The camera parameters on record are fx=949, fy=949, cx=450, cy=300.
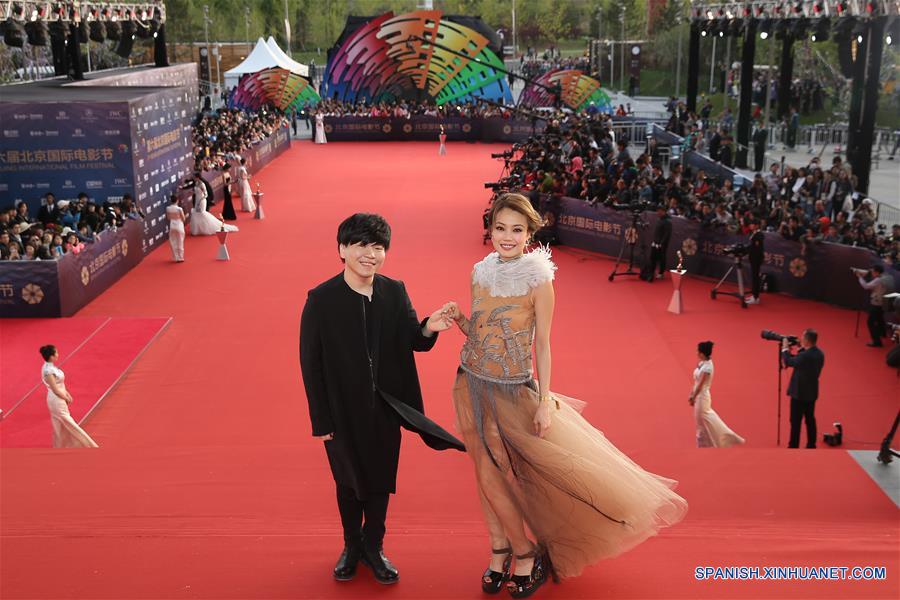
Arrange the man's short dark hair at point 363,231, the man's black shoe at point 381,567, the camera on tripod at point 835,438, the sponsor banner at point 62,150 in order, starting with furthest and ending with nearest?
the sponsor banner at point 62,150, the camera on tripod at point 835,438, the man's black shoe at point 381,567, the man's short dark hair at point 363,231

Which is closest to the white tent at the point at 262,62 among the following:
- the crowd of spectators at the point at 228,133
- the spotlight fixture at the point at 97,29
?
the crowd of spectators at the point at 228,133

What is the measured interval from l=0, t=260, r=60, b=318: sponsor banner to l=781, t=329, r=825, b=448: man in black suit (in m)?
10.4

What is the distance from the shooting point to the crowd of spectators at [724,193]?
14.6 m

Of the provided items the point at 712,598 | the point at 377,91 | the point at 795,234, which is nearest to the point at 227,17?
the point at 377,91

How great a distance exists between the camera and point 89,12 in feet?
76.5

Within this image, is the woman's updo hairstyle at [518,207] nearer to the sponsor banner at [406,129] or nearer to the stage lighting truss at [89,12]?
the stage lighting truss at [89,12]

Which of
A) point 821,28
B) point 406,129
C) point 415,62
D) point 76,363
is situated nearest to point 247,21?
point 415,62

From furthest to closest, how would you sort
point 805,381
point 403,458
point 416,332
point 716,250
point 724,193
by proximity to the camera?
point 724,193
point 716,250
point 805,381
point 403,458
point 416,332

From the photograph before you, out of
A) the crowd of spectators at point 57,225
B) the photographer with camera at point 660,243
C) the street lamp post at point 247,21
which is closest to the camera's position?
the crowd of spectators at point 57,225

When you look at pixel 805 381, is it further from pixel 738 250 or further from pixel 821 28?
pixel 821 28

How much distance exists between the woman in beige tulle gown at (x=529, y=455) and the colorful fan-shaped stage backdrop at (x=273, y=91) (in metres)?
37.2

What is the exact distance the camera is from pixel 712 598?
4.30 meters

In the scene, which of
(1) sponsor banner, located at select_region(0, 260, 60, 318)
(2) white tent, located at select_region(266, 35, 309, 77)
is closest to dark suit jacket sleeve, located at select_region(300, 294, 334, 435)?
(1) sponsor banner, located at select_region(0, 260, 60, 318)

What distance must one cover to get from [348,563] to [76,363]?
8728mm
